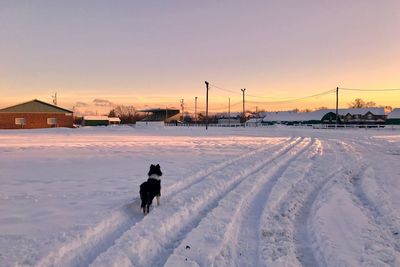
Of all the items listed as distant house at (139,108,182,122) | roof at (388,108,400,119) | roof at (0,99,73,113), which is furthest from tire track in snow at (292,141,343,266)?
distant house at (139,108,182,122)

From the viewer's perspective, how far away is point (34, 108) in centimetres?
6438

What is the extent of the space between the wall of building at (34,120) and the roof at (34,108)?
0.59 meters

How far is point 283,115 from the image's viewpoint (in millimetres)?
119500

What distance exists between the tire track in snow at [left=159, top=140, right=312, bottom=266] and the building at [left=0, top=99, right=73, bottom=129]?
63704 mm

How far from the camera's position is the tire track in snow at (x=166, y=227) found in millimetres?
4766

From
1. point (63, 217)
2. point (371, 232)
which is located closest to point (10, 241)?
point (63, 217)

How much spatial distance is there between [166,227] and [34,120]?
66.2 metres

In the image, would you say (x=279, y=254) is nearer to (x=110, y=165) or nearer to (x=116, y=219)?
(x=116, y=219)

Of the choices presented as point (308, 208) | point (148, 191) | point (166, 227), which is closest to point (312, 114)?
point (308, 208)

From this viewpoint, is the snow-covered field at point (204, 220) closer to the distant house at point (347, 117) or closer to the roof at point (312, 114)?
the distant house at point (347, 117)

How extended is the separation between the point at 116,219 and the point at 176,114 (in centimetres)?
11713

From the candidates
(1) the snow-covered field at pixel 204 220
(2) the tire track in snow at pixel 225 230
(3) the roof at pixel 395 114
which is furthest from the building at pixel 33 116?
(3) the roof at pixel 395 114

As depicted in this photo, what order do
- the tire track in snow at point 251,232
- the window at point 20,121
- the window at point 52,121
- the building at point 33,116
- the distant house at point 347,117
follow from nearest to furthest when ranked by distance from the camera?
1. the tire track in snow at point 251,232
2. the building at point 33,116
3. the window at point 20,121
4. the window at point 52,121
5. the distant house at point 347,117

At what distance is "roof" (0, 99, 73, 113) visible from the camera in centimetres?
6308
